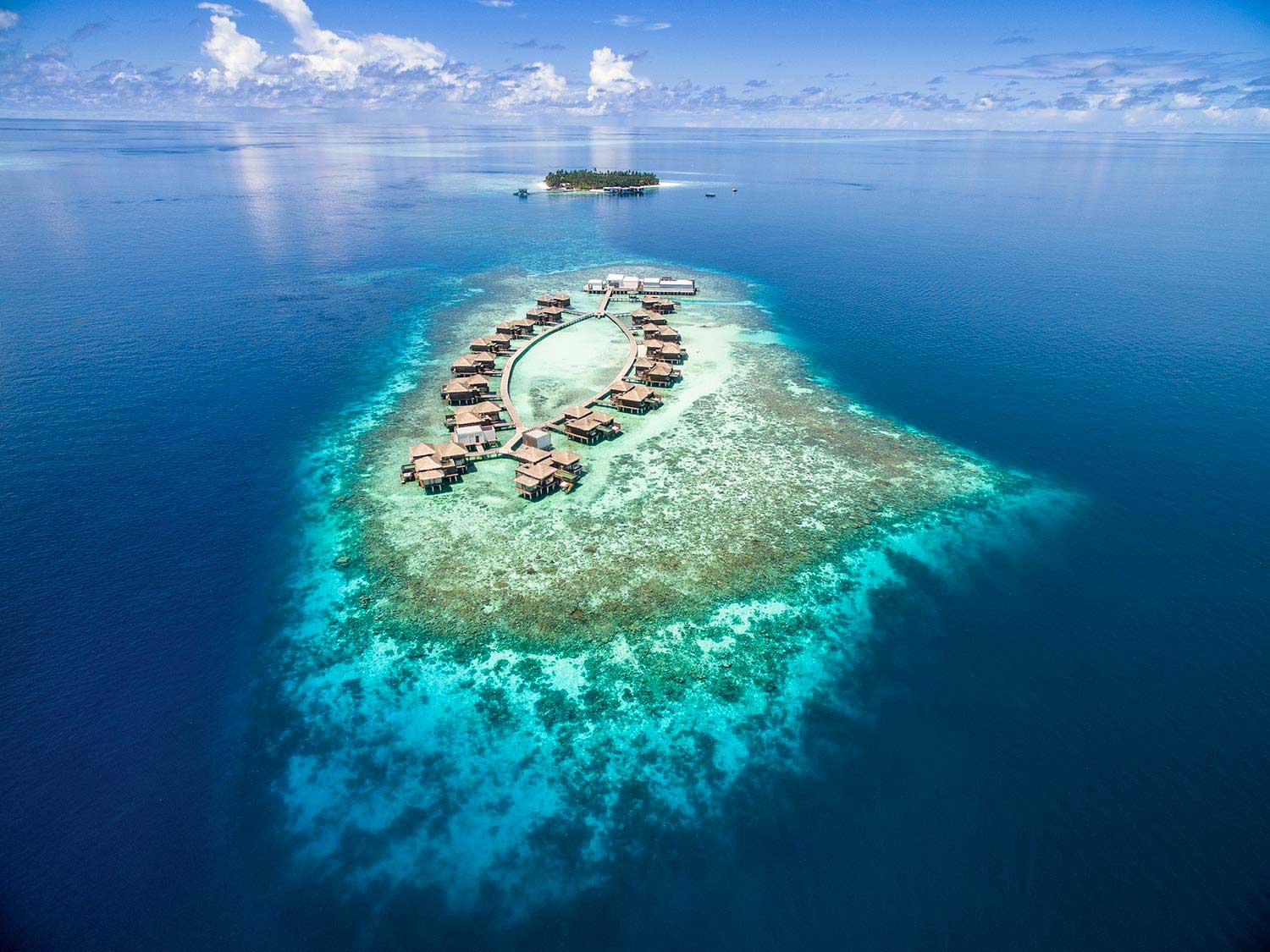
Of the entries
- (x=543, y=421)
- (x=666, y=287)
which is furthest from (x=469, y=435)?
(x=666, y=287)

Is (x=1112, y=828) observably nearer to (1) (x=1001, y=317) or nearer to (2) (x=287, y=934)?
(2) (x=287, y=934)

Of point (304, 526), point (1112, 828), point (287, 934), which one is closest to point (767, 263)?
point (304, 526)

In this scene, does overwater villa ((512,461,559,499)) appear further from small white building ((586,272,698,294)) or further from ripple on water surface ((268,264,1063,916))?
small white building ((586,272,698,294))

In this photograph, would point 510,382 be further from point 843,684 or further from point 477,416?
point 843,684

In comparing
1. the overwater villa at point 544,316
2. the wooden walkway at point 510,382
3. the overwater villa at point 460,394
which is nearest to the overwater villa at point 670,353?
the wooden walkway at point 510,382

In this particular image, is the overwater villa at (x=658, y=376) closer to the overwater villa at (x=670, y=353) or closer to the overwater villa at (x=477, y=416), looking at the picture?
the overwater villa at (x=670, y=353)

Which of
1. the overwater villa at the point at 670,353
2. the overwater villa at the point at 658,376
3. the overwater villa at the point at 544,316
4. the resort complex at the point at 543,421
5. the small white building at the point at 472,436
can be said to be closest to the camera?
the resort complex at the point at 543,421
